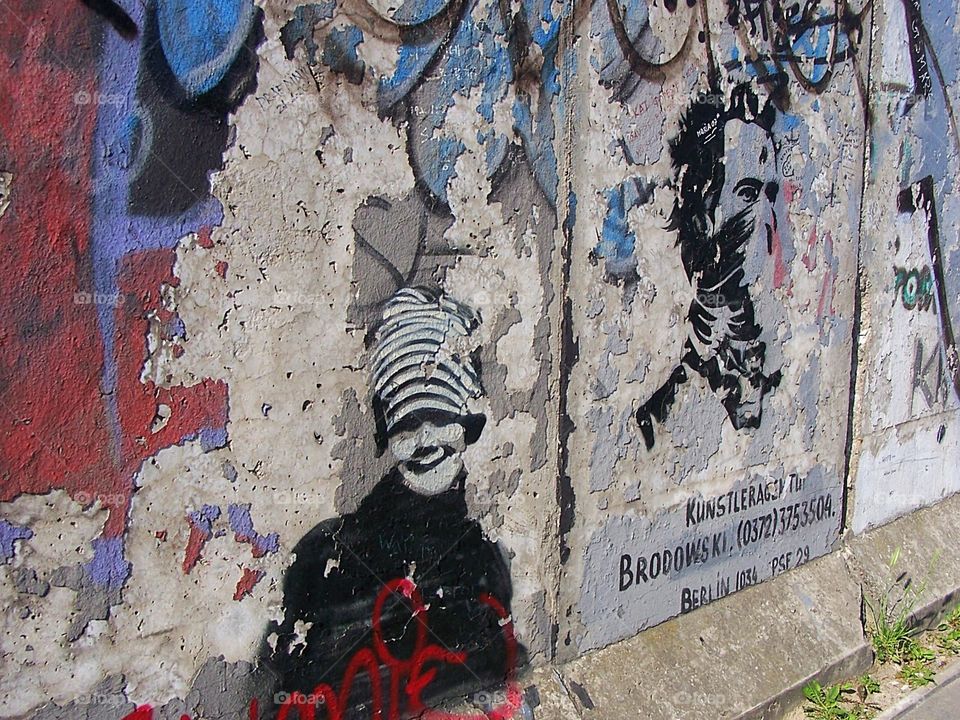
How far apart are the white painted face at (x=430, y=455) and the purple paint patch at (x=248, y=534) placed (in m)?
0.36

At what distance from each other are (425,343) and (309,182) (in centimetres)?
48

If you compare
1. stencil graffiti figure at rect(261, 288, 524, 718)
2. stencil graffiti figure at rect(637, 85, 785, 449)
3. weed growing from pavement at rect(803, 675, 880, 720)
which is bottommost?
weed growing from pavement at rect(803, 675, 880, 720)

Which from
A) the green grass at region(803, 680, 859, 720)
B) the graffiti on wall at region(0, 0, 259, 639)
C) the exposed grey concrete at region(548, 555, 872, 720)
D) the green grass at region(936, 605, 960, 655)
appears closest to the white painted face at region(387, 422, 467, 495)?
the graffiti on wall at region(0, 0, 259, 639)

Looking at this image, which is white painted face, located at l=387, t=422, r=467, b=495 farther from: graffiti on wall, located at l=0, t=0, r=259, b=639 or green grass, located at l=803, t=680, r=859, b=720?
green grass, located at l=803, t=680, r=859, b=720

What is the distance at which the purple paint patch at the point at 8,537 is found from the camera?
1564 millimetres

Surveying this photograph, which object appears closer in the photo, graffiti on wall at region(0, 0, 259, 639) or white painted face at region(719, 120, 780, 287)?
graffiti on wall at region(0, 0, 259, 639)

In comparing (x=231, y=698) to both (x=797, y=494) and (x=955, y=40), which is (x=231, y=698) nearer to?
(x=797, y=494)

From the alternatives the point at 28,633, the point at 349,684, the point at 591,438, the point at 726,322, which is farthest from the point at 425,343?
the point at 726,322

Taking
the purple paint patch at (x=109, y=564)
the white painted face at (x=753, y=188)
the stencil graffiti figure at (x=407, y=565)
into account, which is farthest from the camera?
the white painted face at (x=753, y=188)

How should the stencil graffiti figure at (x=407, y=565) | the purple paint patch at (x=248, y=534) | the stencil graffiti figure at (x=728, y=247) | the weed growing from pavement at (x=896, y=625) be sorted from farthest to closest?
the weed growing from pavement at (x=896, y=625), the stencil graffiti figure at (x=728, y=247), the stencil graffiti figure at (x=407, y=565), the purple paint patch at (x=248, y=534)

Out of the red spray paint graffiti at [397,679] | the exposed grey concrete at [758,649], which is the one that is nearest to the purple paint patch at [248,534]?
the red spray paint graffiti at [397,679]

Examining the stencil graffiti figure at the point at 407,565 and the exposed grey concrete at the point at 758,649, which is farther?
the exposed grey concrete at the point at 758,649

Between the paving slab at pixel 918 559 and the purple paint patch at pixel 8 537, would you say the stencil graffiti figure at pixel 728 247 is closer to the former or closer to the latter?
the paving slab at pixel 918 559

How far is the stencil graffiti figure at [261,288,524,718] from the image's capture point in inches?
79.1
